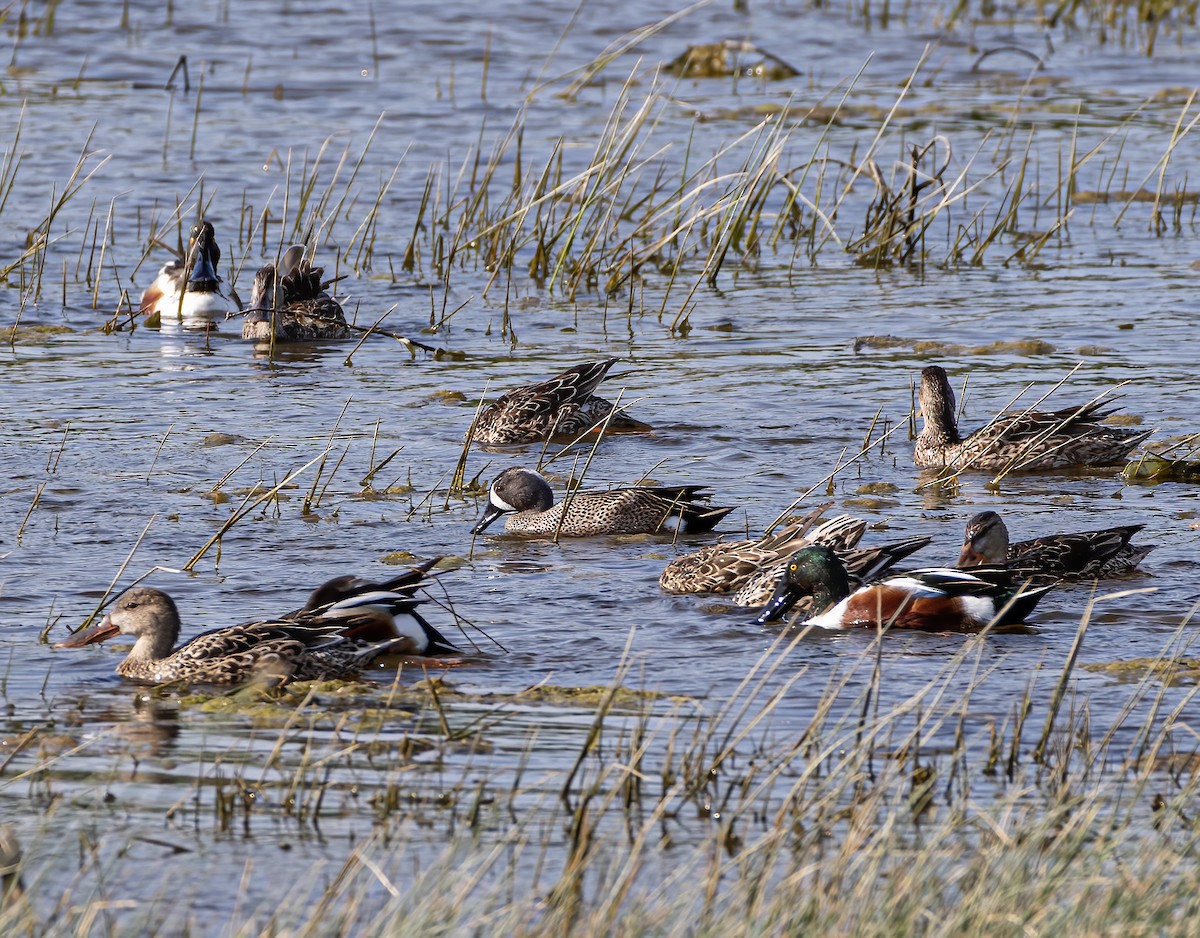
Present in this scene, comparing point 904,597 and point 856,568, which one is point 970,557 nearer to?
point 856,568

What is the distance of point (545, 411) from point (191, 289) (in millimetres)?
3908

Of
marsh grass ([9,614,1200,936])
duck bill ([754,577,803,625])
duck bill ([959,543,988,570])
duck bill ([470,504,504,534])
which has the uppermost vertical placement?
marsh grass ([9,614,1200,936])

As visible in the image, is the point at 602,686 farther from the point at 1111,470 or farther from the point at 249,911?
the point at 1111,470

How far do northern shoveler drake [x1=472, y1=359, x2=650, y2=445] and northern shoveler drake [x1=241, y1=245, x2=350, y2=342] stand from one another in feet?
8.14

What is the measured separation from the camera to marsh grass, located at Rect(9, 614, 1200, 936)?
4457 millimetres

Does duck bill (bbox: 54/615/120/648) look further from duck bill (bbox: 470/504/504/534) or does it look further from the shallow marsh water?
duck bill (bbox: 470/504/504/534)

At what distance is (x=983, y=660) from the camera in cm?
720

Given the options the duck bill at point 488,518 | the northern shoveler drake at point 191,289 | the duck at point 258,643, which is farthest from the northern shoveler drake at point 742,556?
the northern shoveler drake at point 191,289

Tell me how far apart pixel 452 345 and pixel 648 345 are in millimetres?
1262

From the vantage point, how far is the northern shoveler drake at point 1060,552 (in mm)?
8242

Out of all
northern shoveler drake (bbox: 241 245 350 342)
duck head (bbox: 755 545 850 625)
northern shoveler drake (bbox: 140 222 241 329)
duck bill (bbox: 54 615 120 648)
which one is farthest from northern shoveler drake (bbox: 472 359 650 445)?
duck bill (bbox: 54 615 120 648)

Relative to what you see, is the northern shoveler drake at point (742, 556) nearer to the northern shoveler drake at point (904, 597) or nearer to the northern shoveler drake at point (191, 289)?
the northern shoveler drake at point (904, 597)

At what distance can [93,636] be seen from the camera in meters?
7.13

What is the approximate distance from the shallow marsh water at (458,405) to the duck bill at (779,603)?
0.42 feet
